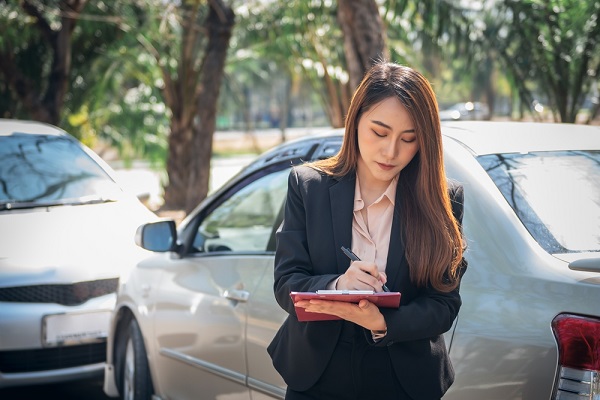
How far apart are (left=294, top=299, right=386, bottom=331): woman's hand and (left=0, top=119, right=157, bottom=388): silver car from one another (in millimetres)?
3828

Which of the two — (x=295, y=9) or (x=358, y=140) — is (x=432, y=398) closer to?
(x=358, y=140)

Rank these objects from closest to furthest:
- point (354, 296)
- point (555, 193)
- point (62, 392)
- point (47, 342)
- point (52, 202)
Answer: point (354, 296) → point (555, 193) → point (47, 342) → point (62, 392) → point (52, 202)

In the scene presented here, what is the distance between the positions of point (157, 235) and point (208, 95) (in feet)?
28.6

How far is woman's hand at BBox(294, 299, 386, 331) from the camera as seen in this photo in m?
2.40

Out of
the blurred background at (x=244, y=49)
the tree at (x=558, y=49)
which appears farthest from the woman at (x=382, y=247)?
the blurred background at (x=244, y=49)

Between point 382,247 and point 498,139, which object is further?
point 498,139

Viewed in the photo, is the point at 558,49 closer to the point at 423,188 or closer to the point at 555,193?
the point at 555,193

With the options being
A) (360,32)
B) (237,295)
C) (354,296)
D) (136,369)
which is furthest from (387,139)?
(360,32)

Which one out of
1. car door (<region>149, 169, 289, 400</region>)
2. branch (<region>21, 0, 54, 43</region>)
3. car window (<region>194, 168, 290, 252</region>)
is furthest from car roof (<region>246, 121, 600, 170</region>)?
branch (<region>21, 0, 54, 43</region>)

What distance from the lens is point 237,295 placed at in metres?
4.21

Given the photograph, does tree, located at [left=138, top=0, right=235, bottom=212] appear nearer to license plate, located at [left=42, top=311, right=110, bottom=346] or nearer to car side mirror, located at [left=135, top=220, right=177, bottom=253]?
license plate, located at [left=42, top=311, right=110, bottom=346]

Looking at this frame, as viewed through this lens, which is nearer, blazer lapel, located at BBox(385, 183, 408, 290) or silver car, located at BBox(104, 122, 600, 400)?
blazer lapel, located at BBox(385, 183, 408, 290)

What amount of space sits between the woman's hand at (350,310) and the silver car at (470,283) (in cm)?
70

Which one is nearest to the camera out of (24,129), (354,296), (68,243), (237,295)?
(354,296)
